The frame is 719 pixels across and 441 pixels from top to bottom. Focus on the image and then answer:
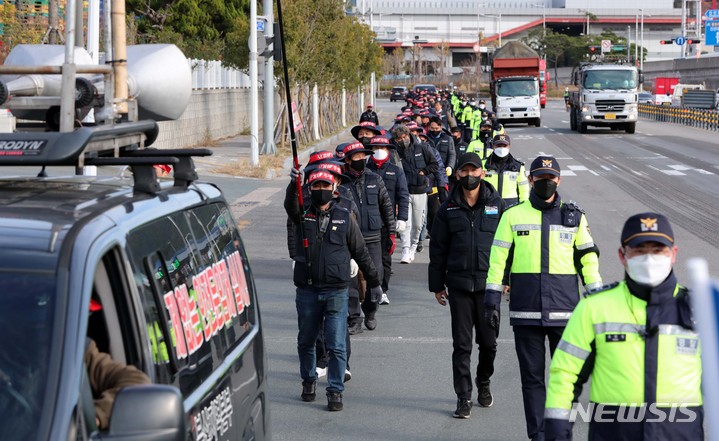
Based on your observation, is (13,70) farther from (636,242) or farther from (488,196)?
(488,196)

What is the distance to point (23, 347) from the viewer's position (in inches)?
139

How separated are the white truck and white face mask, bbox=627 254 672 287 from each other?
146 ft

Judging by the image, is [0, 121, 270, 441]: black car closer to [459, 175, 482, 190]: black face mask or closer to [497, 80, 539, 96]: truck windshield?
[459, 175, 482, 190]: black face mask

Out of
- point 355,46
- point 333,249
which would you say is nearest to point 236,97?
point 355,46

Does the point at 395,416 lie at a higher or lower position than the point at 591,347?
lower

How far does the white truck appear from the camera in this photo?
4847cm

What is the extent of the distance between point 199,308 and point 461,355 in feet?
13.9

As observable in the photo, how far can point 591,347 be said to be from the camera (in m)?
4.98

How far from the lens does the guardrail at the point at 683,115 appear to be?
178 feet

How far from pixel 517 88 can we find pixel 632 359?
51021mm

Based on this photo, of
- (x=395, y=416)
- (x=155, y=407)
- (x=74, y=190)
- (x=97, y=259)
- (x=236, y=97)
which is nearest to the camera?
(x=155, y=407)

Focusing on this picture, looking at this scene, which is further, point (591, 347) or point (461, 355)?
point (461, 355)

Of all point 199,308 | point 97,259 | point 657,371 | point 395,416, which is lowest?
point 395,416

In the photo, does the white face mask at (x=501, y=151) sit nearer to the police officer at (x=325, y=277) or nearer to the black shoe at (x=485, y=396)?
the police officer at (x=325, y=277)
